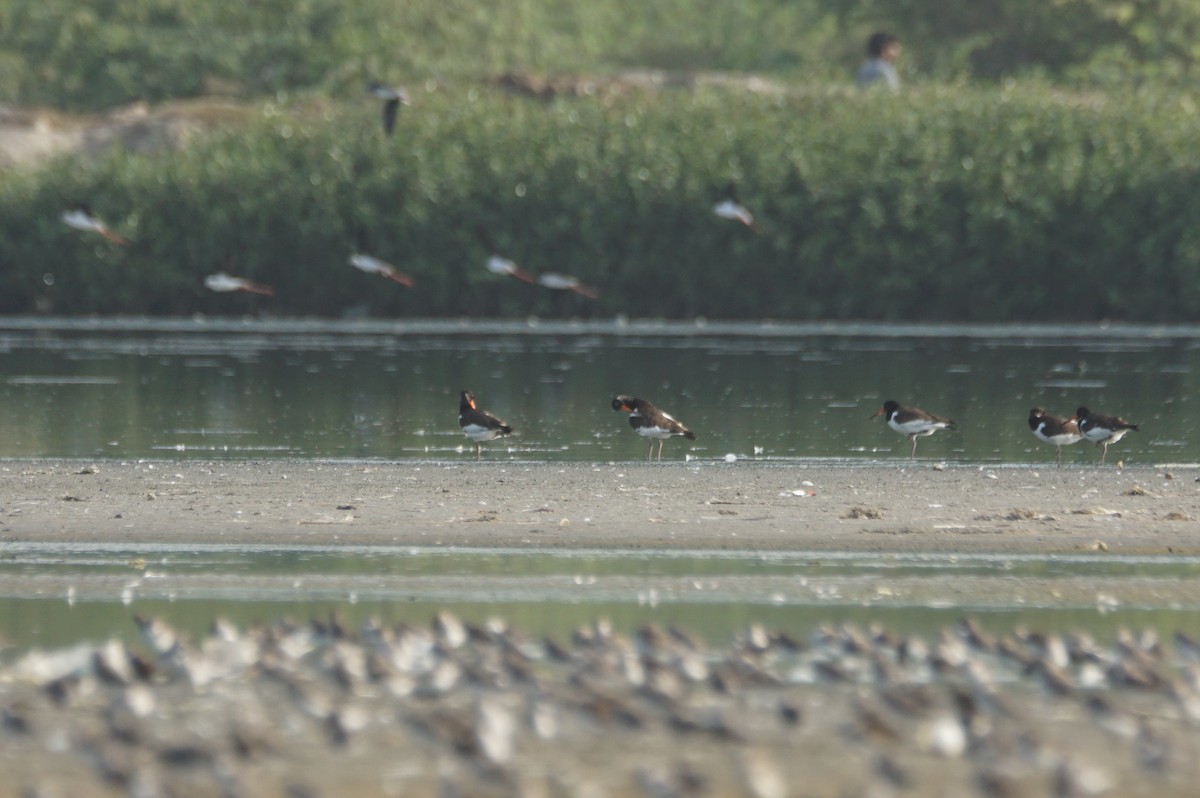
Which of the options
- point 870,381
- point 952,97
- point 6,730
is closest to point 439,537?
point 6,730

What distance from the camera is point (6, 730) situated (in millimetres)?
9023

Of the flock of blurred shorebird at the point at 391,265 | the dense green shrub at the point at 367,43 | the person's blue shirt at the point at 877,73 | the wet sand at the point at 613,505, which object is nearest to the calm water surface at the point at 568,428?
the wet sand at the point at 613,505

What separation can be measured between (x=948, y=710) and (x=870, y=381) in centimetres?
1800

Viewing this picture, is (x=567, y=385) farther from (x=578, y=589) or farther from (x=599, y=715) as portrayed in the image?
(x=599, y=715)

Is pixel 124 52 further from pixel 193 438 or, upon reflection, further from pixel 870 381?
pixel 193 438

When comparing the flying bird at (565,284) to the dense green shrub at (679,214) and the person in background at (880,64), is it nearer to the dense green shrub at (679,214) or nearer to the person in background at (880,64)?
the dense green shrub at (679,214)

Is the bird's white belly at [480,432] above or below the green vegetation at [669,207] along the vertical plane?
below

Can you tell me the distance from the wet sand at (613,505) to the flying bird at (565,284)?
21729 mm

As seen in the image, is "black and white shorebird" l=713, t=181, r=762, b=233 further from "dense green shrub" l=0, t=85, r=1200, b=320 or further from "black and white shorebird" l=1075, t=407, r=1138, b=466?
"black and white shorebird" l=1075, t=407, r=1138, b=466

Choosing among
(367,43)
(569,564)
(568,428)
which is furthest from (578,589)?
(367,43)

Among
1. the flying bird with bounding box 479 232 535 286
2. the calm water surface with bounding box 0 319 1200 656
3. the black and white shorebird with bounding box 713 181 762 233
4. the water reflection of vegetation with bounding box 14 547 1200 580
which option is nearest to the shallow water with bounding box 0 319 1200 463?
the calm water surface with bounding box 0 319 1200 656

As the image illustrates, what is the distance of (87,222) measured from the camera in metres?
40.3

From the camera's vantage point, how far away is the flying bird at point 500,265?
3956 centimetres

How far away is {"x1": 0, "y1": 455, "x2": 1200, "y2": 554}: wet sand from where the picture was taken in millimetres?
14055
